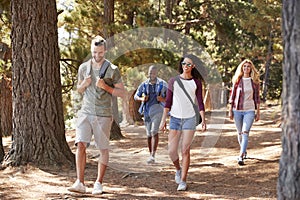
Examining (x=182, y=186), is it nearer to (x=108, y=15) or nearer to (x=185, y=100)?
(x=185, y=100)

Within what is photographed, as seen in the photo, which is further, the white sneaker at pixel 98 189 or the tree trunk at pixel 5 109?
the tree trunk at pixel 5 109

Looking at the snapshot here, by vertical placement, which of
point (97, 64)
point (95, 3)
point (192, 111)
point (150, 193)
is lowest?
point (150, 193)

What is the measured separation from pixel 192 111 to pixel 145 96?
2672 millimetres

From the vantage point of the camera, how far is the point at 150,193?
628cm

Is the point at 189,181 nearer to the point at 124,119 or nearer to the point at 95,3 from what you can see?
the point at 95,3

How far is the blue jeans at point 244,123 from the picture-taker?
8.41 metres

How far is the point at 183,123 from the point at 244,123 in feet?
7.78

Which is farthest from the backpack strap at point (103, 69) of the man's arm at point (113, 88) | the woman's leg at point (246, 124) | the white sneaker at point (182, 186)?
the woman's leg at point (246, 124)

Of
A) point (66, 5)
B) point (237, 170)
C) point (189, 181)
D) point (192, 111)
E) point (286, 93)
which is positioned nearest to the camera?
point (286, 93)

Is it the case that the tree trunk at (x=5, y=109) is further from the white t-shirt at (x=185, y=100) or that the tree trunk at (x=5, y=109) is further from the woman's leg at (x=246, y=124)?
the white t-shirt at (x=185, y=100)

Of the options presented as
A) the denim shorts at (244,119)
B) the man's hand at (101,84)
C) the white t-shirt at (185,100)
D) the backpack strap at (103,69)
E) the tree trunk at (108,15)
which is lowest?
the denim shorts at (244,119)

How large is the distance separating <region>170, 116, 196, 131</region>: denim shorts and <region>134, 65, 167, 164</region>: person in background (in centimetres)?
241

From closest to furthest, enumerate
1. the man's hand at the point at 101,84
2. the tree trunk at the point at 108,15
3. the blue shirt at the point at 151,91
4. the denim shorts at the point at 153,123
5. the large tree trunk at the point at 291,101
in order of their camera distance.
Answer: the large tree trunk at the point at 291,101 → the man's hand at the point at 101,84 → the blue shirt at the point at 151,91 → the denim shorts at the point at 153,123 → the tree trunk at the point at 108,15

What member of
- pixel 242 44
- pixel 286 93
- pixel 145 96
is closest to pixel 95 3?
pixel 145 96
